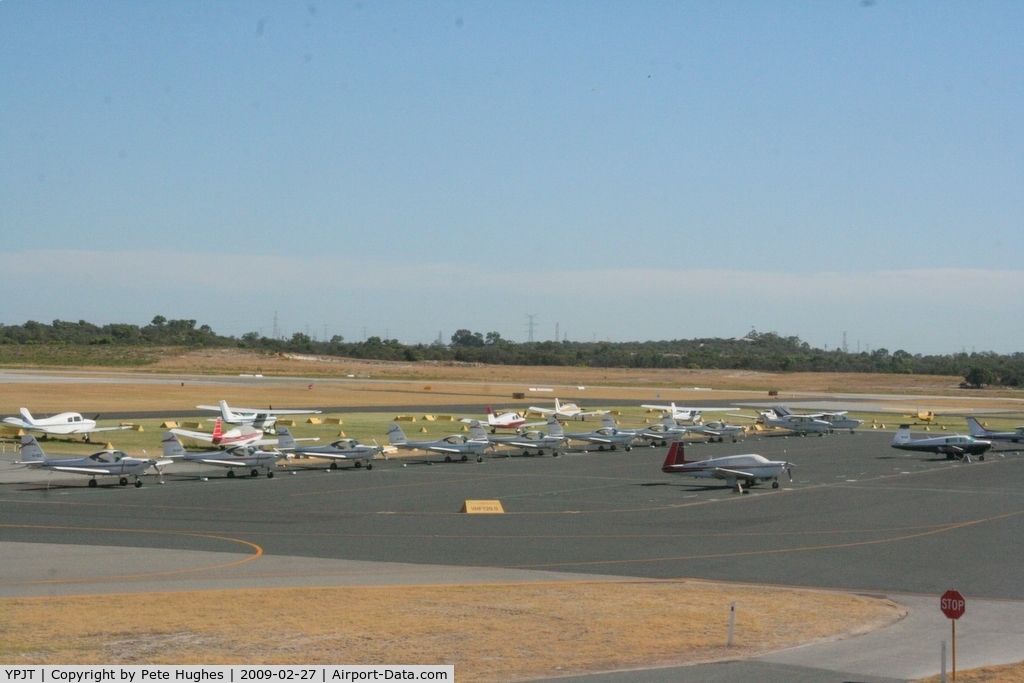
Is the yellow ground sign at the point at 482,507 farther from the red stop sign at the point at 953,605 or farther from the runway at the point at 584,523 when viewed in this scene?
the red stop sign at the point at 953,605

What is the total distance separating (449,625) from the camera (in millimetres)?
22250

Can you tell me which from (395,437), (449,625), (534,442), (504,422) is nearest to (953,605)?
(449,625)

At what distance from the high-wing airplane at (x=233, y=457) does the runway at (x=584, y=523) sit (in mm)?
821

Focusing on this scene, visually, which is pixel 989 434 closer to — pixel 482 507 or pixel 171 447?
pixel 482 507

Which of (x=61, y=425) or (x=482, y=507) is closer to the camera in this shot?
(x=482, y=507)

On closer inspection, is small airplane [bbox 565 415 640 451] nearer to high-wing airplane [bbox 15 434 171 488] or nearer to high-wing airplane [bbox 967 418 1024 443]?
high-wing airplane [bbox 967 418 1024 443]

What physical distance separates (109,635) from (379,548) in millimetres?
12178

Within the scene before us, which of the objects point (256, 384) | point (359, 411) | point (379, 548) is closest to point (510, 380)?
point (256, 384)

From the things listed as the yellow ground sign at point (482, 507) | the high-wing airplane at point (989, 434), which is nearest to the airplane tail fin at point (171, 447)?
the yellow ground sign at point (482, 507)

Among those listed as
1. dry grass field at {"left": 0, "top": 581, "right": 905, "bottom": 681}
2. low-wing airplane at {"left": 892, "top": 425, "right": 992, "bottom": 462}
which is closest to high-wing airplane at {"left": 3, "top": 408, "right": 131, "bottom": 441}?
dry grass field at {"left": 0, "top": 581, "right": 905, "bottom": 681}

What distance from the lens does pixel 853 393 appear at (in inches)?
6526

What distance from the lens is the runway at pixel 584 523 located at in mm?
30219

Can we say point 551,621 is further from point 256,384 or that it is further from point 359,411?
point 256,384

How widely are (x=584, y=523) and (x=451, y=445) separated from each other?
23203mm
